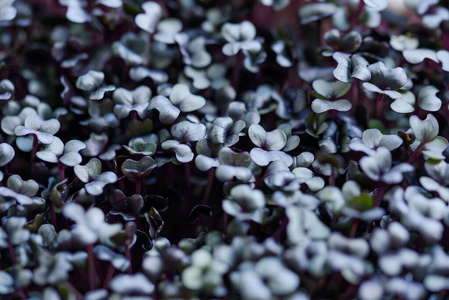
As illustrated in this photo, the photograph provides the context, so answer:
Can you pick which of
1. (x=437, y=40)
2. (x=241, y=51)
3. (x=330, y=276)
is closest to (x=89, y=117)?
(x=241, y=51)

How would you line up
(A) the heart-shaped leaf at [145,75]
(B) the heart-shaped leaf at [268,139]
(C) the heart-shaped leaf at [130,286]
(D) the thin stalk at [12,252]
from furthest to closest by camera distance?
(A) the heart-shaped leaf at [145,75], (B) the heart-shaped leaf at [268,139], (D) the thin stalk at [12,252], (C) the heart-shaped leaf at [130,286]

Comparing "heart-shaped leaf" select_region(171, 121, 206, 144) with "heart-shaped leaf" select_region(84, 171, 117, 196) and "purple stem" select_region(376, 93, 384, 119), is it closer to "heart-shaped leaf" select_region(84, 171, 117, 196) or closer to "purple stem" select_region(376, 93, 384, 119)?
"heart-shaped leaf" select_region(84, 171, 117, 196)

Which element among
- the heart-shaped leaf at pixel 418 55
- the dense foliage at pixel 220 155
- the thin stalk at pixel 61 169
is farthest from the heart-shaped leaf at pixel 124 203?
the heart-shaped leaf at pixel 418 55

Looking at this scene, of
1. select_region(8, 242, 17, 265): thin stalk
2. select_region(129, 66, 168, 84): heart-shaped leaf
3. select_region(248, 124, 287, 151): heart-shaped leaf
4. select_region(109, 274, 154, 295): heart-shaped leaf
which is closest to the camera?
select_region(109, 274, 154, 295): heart-shaped leaf

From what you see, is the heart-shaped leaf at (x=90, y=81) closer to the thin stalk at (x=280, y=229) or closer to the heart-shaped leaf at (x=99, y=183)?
the heart-shaped leaf at (x=99, y=183)

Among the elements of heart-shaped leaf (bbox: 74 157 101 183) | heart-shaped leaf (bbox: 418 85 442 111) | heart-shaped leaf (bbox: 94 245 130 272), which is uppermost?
heart-shaped leaf (bbox: 418 85 442 111)

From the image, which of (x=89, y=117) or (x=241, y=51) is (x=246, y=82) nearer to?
(x=241, y=51)

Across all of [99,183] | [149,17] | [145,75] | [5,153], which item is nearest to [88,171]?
[99,183]

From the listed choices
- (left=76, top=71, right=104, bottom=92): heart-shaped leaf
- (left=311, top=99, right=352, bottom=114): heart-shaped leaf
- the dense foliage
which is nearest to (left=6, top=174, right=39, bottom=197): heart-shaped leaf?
the dense foliage

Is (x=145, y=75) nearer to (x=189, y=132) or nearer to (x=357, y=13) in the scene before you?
(x=189, y=132)
